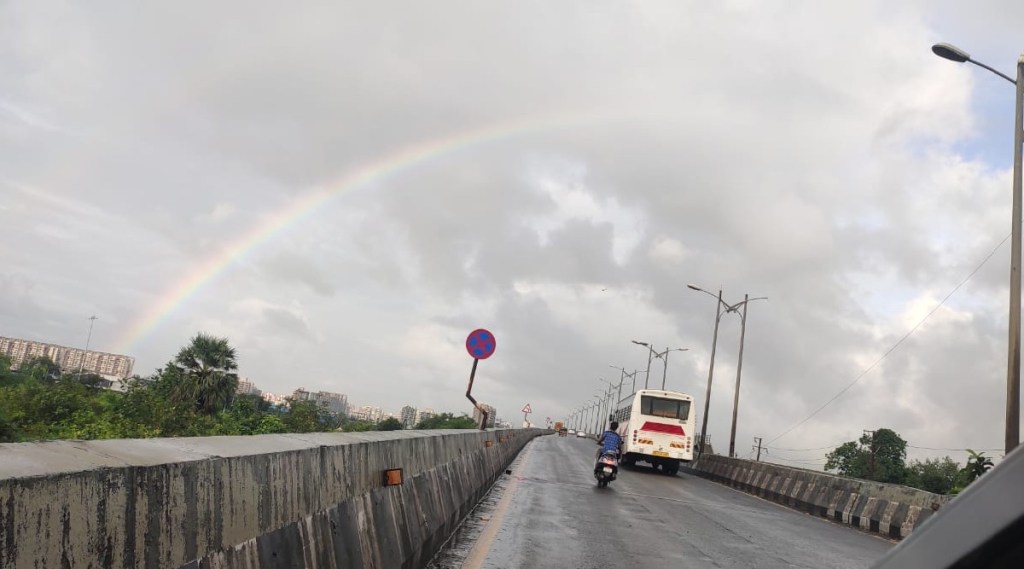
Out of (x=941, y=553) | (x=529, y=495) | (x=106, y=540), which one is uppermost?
(x=941, y=553)

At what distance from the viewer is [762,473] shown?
26.9 metres

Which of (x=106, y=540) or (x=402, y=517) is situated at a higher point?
(x=106, y=540)

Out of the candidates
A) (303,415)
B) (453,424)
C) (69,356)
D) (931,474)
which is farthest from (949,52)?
(69,356)

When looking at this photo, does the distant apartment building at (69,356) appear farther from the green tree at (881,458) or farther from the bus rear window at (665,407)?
the bus rear window at (665,407)

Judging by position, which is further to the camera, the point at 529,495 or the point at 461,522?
the point at 529,495

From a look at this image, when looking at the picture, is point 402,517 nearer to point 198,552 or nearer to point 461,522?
point 198,552

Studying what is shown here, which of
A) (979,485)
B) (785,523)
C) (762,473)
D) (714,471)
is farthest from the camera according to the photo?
(714,471)

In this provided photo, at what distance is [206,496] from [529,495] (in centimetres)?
1407

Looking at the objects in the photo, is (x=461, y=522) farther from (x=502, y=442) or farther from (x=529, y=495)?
(x=502, y=442)

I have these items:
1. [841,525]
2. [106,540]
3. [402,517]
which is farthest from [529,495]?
[106,540]

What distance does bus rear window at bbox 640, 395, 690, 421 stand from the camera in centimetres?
3278

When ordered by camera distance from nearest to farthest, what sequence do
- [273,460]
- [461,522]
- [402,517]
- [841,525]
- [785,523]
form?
[273,460], [402,517], [461,522], [785,523], [841,525]

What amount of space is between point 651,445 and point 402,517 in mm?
26512

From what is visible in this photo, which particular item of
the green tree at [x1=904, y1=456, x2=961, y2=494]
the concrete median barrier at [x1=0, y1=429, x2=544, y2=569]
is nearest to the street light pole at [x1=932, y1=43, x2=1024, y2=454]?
the concrete median barrier at [x1=0, y1=429, x2=544, y2=569]
